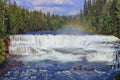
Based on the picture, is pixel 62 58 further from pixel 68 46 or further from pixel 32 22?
pixel 32 22

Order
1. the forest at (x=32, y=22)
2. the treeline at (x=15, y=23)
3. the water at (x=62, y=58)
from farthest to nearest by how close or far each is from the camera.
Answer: the forest at (x=32, y=22) → the treeline at (x=15, y=23) → the water at (x=62, y=58)

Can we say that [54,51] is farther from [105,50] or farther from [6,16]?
[6,16]

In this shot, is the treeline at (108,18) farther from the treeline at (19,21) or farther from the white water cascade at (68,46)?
the treeline at (19,21)

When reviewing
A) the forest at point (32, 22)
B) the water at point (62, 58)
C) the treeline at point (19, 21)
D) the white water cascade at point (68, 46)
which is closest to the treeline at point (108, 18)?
the forest at point (32, 22)

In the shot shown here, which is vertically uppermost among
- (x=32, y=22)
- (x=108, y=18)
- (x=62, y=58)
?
(x=108, y=18)

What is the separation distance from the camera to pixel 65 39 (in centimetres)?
6388

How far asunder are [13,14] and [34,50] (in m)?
34.5

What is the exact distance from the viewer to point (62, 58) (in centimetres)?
5122

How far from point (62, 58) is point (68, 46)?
38.5 feet

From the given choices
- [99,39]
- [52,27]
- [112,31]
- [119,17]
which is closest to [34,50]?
[99,39]

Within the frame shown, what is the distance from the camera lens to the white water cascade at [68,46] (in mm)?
51084

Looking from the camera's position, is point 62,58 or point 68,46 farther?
point 68,46

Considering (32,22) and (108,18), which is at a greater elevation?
(108,18)

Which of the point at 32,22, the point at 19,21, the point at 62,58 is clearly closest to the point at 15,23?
the point at 19,21
